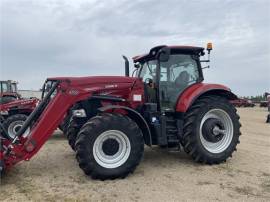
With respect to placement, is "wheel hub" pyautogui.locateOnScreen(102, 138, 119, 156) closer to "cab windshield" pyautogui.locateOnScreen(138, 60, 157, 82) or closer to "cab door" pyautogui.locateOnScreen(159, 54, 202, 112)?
"cab door" pyautogui.locateOnScreen(159, 54, 202, 112)

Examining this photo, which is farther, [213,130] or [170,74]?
[170,74]

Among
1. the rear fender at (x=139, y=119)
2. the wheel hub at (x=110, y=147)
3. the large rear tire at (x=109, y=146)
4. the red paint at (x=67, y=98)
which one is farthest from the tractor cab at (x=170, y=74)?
the wheel hub at (x=110, y=147)

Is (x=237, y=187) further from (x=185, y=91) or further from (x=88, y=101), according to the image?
A: (x=88, y=101)

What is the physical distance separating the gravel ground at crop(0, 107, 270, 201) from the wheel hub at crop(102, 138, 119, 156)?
498 mm

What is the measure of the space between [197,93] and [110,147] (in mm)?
2014

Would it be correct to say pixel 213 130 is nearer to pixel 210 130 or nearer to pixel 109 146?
pixel 210 130

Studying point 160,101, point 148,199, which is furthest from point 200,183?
point 160,101

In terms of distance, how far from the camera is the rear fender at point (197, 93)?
22.4 ft

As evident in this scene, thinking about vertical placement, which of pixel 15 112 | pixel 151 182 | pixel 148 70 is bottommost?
pixel 151 182

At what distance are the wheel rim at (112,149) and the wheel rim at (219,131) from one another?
5.64 ft

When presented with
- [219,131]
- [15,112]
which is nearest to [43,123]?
[219,131]

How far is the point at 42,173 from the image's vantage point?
6.16m

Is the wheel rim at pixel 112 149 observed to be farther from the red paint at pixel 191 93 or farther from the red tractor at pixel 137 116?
the red paint at pixel 191 93

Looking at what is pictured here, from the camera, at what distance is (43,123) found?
5.83m
